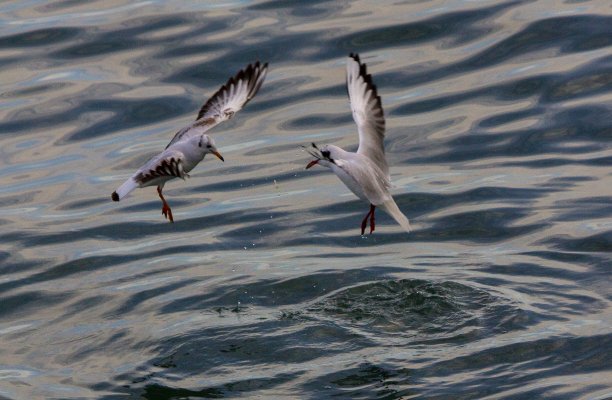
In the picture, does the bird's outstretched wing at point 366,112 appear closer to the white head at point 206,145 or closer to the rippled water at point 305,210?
the white head at point 206,145

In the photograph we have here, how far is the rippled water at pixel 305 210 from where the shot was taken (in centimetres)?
1066

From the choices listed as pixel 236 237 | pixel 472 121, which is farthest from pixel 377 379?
pixel 472 121

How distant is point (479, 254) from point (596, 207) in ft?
5.02

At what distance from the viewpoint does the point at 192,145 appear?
10734 millimetres

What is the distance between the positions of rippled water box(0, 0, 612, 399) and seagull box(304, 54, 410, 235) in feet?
3.80

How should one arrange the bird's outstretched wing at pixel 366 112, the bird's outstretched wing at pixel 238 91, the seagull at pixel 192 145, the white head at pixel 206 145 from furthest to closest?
the bird's outstretched wing at pixel 238 91 → the bird's outstretched wing at pixel 366 112 → the white head at pixel 206 145 → the seagull at pixel 192 145

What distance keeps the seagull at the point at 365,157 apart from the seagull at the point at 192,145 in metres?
0.87

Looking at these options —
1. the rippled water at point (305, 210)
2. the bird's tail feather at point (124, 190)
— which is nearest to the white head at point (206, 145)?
the bird's tail feather at point (124, 190)

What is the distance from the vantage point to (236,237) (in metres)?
13.7

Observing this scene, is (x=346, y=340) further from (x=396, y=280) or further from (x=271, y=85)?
(x=271, y=85)

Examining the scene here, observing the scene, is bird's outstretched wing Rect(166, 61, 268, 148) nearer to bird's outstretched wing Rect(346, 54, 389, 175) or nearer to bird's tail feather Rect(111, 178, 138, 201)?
bird's outstretched wing Rect(346, 54, 389, 175)

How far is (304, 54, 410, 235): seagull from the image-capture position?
10.3 m

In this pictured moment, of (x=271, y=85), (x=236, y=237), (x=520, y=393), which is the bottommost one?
(x=520, y=393)

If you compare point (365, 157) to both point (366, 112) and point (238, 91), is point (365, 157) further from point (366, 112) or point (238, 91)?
point (238, 91)
